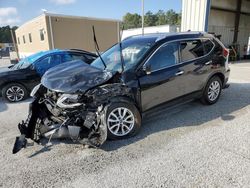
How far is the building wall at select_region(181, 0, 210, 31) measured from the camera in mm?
10398

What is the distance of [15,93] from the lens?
6.23 m

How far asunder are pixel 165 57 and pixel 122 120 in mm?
1511

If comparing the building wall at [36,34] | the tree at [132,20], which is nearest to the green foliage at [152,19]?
the tree at [132,20]

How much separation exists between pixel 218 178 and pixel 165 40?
2.60 m

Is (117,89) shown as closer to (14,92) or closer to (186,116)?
(186,116)

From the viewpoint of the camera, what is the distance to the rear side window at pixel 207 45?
4770 millimetres

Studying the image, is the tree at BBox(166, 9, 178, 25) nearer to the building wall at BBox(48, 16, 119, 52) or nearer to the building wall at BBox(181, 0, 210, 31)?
the building wall at BBox(48, 16, 119, 52)

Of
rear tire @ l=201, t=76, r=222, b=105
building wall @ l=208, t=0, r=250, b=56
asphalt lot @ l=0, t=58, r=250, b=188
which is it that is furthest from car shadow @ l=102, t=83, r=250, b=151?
building wall @ l=208, t=0, r=250, b=56

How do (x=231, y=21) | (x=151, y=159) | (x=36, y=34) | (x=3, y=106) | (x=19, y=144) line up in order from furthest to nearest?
(x=36, y=34) → (x=231, y=21) → (x=3, y=106) → (x=19, y=144) → (x=151, y=159)

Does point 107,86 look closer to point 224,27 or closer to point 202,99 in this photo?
point 202,99

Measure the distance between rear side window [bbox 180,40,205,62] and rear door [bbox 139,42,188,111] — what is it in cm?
17

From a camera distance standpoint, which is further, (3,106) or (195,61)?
(3,106)

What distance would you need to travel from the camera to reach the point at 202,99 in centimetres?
493

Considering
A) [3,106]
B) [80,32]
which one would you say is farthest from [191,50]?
[80,32]
